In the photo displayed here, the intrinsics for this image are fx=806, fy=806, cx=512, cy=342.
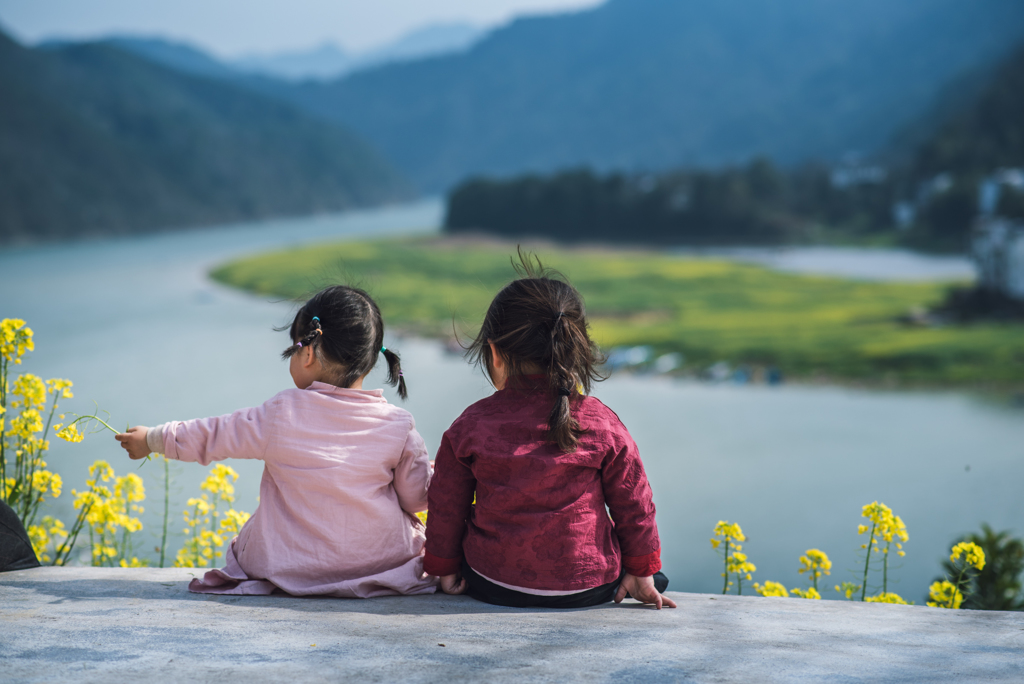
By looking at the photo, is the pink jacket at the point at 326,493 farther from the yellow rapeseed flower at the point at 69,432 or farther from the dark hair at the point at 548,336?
the yellow rapeseed flower at the point at 69,432

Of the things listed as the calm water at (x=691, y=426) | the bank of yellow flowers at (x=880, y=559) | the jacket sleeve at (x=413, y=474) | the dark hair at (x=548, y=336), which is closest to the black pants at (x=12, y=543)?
the calm water at (x=691, y=426)

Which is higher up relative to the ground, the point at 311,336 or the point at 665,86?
the point at 665,86

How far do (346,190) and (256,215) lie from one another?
10213mm

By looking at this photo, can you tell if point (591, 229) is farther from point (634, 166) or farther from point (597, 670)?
point (634, 166)

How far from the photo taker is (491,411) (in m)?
1.48

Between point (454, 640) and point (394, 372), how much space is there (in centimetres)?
57

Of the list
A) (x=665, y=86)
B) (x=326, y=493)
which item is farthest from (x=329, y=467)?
(x=665, y=86)

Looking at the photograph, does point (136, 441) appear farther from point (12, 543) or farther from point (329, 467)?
point (12, 543)

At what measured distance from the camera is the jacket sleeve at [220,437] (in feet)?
4.77

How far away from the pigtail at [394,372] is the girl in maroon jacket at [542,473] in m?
0.20

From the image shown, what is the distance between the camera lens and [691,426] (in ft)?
40.7

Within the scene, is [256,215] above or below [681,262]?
above

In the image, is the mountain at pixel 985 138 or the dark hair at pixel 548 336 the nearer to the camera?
the dark hair at pixel 548 336

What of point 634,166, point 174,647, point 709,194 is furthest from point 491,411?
point 634,166
